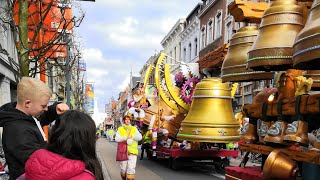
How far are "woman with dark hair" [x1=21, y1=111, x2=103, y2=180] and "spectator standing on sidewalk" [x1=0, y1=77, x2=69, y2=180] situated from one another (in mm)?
517

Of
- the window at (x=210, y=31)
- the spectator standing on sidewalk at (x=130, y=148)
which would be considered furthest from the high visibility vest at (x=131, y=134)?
the window at (x=210, y=31)

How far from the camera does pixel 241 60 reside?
4.35 metres

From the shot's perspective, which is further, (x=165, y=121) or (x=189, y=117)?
(x=165, y=121)

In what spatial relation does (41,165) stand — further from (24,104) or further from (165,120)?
(165,120)

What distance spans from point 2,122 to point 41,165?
849mm

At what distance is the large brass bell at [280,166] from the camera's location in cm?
315

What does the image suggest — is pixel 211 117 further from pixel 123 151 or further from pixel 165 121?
pixel 165 121

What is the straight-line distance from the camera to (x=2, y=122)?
2.72 m

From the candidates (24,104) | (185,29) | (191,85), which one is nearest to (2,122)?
(24,104)

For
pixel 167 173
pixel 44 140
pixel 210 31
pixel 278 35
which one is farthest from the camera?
pixel 210 31

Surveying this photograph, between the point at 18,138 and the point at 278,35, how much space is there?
2228 mm

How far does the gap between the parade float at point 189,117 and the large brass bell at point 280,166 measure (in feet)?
8.38

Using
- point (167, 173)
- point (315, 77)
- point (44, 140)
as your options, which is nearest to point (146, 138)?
point (167, 173)

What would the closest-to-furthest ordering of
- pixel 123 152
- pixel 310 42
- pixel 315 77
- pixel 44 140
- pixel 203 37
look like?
pixel 310 42 → pixel 44 140 → pixel 315 77 → pixel 123 152 → pixel 203 37
